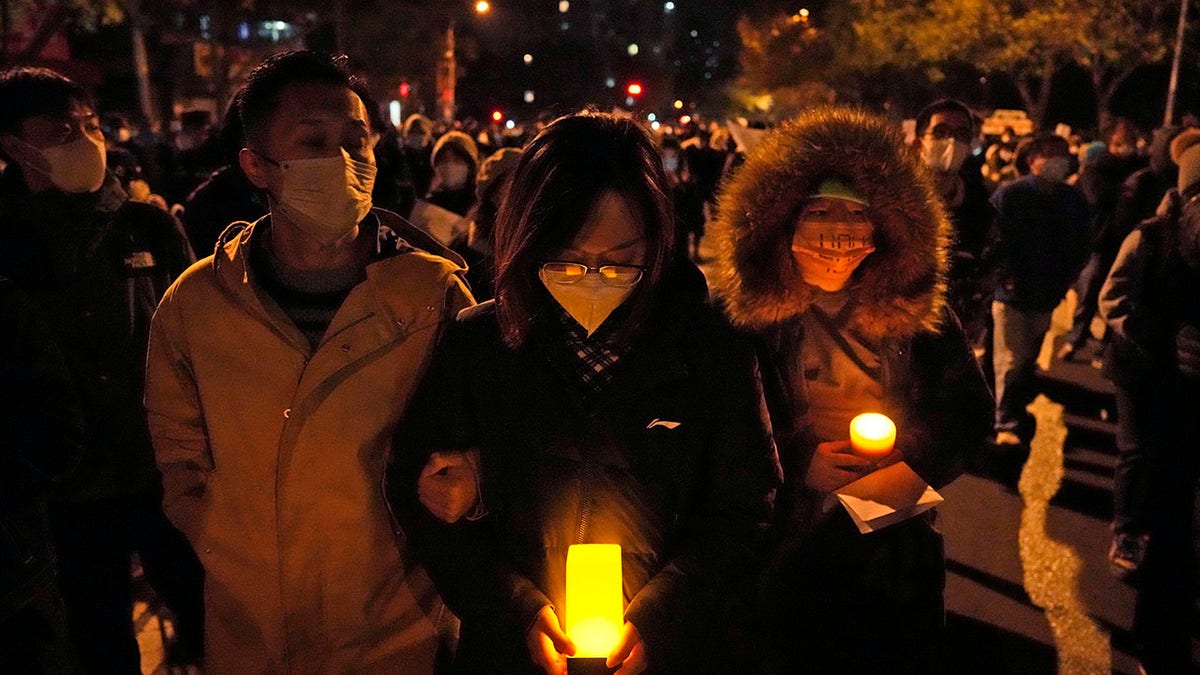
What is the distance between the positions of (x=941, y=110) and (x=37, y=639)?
5023 mm

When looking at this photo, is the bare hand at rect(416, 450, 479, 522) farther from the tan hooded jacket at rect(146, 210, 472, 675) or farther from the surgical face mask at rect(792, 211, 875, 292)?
the surgical face mask at rect(792, 211, 875, 292)

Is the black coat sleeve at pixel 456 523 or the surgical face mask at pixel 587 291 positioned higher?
the surgical face mask at pixel 587 291

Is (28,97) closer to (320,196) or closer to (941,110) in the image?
(320,196)

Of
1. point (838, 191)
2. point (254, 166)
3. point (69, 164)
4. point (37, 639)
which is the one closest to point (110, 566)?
point (37, 639)

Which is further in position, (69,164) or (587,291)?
(69,164)

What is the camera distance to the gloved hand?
4016mm

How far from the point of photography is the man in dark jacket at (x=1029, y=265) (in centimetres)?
637

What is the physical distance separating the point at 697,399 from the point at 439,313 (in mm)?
668

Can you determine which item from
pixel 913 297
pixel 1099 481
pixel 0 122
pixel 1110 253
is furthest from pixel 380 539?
pixel 1110 253

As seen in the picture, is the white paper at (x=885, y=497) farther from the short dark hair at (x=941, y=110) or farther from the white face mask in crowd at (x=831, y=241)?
the short dark hair at (x=941, y=110)

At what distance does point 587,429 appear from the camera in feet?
6.62

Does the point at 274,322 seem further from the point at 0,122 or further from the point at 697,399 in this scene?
the point at 0,122

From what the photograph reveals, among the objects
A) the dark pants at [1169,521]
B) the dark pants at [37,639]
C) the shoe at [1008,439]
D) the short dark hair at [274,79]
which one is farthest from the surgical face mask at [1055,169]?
the dark pants at [37,639]

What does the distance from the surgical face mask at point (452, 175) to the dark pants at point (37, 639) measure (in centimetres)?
447
